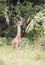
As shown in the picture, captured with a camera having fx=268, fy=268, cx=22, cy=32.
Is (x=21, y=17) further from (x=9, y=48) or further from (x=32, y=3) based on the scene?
(x=9, y=48)

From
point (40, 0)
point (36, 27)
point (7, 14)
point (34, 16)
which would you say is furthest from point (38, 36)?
point (40, 0)

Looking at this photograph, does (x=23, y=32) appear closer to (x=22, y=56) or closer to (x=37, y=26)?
(x=37, y=26)

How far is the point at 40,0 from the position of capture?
1200cm

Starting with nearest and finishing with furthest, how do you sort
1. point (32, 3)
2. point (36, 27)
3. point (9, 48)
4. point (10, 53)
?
point (10, 53) → point (9, 48) → point (36, 27) → point (32, 3)

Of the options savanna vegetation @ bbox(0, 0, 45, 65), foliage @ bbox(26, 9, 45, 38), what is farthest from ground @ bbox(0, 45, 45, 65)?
foliage @ bbox(26, 9, 45, 38)

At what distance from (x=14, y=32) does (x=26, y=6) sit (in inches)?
46.9

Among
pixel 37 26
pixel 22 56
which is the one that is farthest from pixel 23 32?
pixel 22 56

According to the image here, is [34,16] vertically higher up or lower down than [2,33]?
higher up

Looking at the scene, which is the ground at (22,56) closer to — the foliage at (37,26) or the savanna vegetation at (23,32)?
the savanna vegetation at (23,32)

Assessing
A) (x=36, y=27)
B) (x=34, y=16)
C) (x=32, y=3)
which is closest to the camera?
(x=36, y=27)

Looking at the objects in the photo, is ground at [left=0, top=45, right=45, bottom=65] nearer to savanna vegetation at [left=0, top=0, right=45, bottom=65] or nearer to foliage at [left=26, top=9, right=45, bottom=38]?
savanna vegetation at [left=0, top=0, right=45, bottom=65]

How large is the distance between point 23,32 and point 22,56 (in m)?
3.55

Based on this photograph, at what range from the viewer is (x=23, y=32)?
36.7 ft

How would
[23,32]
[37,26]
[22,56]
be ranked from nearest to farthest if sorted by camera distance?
[22,56] < [37,26] < [23,32]
